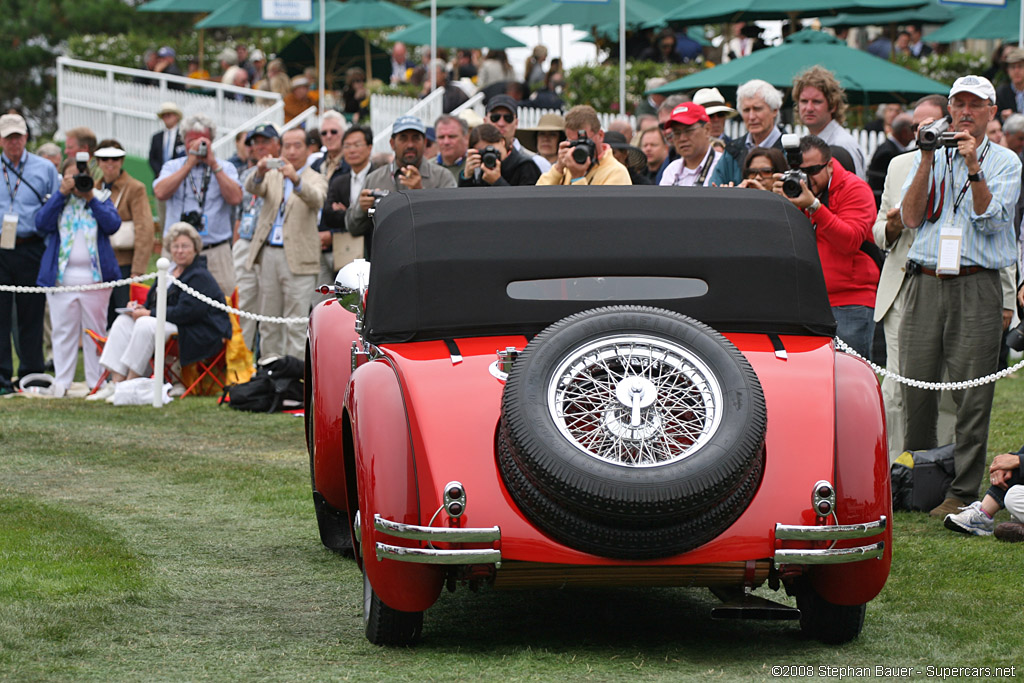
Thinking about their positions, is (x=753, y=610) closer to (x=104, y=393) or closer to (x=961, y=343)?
(x=961, y=343)

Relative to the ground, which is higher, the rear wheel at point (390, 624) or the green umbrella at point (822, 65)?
the green umbrella at point (822, 65)

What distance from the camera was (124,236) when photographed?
14.4 m

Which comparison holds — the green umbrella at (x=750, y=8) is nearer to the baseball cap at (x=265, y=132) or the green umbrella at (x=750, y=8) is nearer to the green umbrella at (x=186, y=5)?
the baseball cap at (x=265, y=132)

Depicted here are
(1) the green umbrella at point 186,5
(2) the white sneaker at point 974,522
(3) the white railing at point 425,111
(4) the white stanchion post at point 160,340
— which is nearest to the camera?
(2) the white sneaker at point 974,522

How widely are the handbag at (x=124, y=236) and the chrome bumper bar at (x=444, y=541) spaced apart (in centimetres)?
978

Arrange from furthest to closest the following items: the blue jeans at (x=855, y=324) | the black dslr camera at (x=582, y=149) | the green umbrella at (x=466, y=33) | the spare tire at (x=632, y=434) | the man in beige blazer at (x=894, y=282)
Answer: the green umbrella at (x=466, y=33), the black dslr camera at (x=582, y=149), the blue jeans at (x=855, y=324), the man in beige blazer at (x=894, y=282), the spare tire at (x=632, y=434)

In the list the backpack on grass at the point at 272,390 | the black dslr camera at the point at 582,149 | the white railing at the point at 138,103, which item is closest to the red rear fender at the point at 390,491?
the black dslr camera at the point at 582,149

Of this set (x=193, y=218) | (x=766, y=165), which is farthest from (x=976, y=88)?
(x=193, y=218)

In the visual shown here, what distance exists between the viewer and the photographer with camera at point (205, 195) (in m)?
14.3

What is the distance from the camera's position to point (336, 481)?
7070 millimetres

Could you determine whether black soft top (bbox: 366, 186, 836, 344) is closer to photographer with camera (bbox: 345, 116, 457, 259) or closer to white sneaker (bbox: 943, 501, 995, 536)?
white sneaker (bbox: 943, 501, 995, 536)

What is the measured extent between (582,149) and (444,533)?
201 inches

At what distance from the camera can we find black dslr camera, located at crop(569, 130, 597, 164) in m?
9.77

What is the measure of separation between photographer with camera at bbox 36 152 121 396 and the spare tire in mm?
9101
